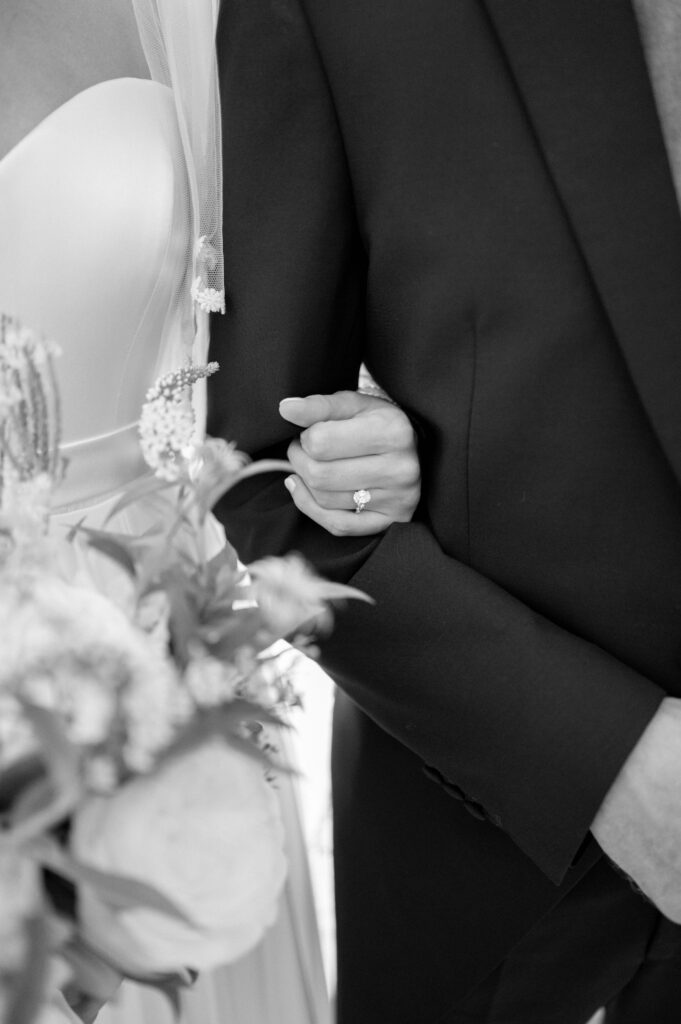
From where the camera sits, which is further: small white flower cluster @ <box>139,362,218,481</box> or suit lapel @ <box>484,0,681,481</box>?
small white flower cluster @ <box>139,362,218,481</box>

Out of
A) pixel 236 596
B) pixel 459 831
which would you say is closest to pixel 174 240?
pixel 236 596

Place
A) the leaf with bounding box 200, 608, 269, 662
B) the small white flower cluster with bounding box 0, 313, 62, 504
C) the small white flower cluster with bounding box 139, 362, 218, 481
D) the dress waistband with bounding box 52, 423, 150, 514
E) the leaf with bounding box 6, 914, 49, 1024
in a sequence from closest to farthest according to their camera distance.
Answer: the leaf with bounding box 6, 914, 49, 1024 → the leaf with bounding box 200, 608, 269, 662 → the small white flower cluster with bounding box 0, 313, 62, 504 → the small white flower cluster with bounding box 139, 362, 218, 481 → the dress waistband with bounding box 52, 423, 150, 514

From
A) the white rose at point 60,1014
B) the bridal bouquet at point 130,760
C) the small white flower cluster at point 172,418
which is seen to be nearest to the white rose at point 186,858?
the bridal bouquet at point 130,760

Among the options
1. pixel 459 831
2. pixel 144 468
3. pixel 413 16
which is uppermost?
pixel 413 16

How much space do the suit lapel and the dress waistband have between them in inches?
23.9

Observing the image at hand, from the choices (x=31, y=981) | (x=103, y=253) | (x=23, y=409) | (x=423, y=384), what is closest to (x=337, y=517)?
(x=423, y=384)

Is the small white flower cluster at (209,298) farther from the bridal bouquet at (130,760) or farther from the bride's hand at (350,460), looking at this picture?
the bridal bouquet at (130,760)

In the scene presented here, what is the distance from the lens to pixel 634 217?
0.84m

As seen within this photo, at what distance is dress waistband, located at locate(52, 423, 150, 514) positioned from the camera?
119 centimetres

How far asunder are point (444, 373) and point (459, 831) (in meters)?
0.51

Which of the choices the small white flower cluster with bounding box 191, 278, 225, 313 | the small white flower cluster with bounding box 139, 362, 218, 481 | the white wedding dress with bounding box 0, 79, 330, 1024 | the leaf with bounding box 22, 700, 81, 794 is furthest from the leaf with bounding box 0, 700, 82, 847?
the white wedding dress with bounding box 0, 79, 330, 1024

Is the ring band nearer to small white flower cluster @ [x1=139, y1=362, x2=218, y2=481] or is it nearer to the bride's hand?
the bride's hand

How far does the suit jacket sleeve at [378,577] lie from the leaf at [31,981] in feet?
1.69

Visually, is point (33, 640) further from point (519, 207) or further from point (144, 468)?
point (144, 468)
